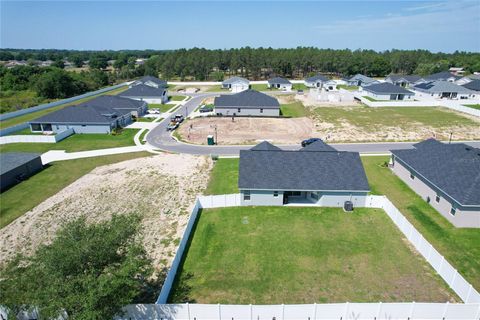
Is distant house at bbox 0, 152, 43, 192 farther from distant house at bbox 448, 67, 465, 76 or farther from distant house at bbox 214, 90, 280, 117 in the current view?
distant house at bbox 448, 67, 465, 76

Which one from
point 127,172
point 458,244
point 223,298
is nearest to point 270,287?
point 223,298

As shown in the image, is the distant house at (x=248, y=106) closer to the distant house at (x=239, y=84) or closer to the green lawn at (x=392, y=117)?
the green lawn at (x=392, y=117)

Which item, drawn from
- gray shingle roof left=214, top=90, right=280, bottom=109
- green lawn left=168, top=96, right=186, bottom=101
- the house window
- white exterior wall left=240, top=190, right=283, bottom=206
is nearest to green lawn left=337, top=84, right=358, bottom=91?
gray shingle roof left=214, top=90, right=280, bottom=109

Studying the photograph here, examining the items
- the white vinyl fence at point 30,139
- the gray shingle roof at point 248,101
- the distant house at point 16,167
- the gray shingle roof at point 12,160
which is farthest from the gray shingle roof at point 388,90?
the gray shingle roof at point 12,160

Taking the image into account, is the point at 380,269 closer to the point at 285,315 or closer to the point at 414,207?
the point at 285,315

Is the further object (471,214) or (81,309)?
(471,214)
